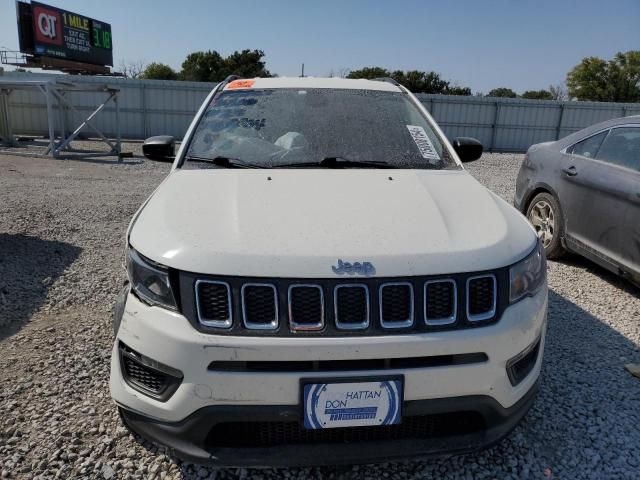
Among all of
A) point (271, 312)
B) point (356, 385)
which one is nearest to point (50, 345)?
point (271, 312)

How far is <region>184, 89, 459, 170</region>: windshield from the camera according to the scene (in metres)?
2.95

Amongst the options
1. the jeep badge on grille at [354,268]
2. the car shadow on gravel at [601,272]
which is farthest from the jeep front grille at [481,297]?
the car shadow on gravel at [601,272]

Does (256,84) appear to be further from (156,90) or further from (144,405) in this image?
(156,90)

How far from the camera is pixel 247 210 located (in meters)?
2.21

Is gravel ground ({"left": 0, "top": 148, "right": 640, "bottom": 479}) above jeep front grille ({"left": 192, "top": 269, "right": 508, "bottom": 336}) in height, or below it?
below

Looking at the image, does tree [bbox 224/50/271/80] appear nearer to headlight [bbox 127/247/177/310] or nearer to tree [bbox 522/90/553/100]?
tree [bbox 522/90/553/100]

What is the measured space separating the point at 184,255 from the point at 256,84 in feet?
6.95

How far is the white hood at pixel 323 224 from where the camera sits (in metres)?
1.87

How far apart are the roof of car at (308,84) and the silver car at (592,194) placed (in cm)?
214

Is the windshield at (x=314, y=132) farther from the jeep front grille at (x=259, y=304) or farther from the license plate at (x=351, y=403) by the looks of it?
the license plate at (x=351, y=403)

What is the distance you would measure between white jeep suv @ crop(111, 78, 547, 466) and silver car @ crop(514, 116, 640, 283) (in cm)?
249

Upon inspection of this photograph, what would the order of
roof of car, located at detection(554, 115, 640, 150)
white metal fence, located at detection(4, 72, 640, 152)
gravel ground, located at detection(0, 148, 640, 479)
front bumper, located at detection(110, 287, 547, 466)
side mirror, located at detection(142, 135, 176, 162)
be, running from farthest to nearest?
white metal fence, located at detection(4, 72, 640, 152), roof of car, located at detection(554, 115, 640, 150), side mirror, located at detection(142, 135, 176, 162), gravel ground, located at detection(0, 148, 640, 479), front bumper, located at detection(110, 287, 547, 466)

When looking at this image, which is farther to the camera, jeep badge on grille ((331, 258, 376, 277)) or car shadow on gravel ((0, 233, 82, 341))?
car shadow on gravel ((0, 233, 82, 341))

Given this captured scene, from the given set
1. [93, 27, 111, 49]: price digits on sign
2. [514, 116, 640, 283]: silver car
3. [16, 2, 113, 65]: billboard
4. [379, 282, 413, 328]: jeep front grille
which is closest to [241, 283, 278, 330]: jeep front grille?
[379, 282, 413, 328]: jeep front grille
